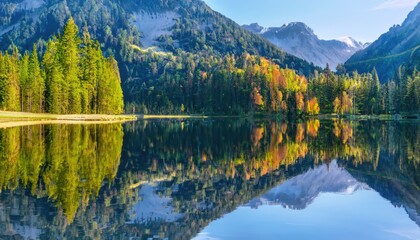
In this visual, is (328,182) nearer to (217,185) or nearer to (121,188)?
(217,185)

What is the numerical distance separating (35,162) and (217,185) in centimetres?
1382

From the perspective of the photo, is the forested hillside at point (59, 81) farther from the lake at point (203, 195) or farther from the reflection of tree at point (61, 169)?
the lake at point (203, 195)

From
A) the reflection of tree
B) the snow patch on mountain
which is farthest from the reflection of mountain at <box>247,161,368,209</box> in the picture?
the reflection of tree

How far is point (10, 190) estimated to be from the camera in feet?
67.5

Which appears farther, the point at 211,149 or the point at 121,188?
the point at 211,149

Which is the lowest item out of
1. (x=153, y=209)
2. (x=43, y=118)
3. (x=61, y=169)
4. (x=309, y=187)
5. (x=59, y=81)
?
(x=309, y=187)

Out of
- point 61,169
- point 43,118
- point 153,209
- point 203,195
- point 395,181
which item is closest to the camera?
point 153,209

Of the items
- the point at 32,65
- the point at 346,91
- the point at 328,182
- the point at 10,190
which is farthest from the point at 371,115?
the point at 10,190

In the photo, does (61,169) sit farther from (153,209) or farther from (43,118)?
(43,118)

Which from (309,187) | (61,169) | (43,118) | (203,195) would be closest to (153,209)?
(203,195)

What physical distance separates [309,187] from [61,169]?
15734 millimetres

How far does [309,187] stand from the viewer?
24734mm

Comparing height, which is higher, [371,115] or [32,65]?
[32,65]

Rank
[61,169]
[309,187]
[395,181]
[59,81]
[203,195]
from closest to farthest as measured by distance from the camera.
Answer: [203,195] → [309,187] → [395,181] → [61,169] → [59,81]
